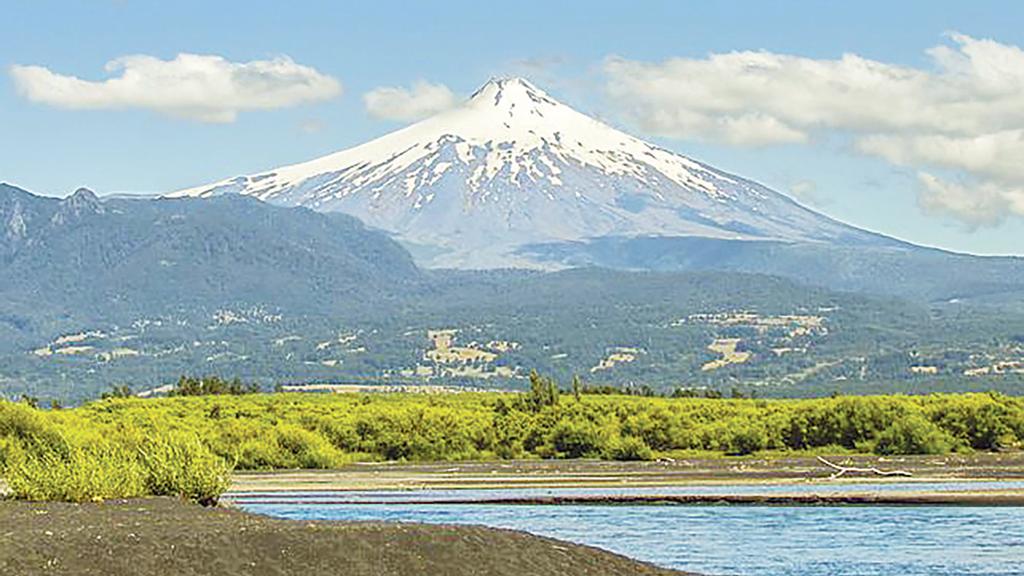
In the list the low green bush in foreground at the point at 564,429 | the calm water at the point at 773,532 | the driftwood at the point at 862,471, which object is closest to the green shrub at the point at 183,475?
the calm water at the point at 773,532

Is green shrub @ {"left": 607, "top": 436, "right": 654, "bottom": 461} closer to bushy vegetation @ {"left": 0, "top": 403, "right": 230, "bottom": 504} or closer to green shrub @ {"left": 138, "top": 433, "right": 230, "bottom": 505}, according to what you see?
bushy vegetation @ {"left": 0, "top": 403, "right": 230, "bottom": 504}

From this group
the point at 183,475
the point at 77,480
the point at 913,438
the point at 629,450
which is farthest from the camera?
the point at 629,450

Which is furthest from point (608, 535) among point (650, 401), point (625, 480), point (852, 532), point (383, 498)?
point (650, 401)

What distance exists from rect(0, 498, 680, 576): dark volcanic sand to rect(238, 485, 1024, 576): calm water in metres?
8.97

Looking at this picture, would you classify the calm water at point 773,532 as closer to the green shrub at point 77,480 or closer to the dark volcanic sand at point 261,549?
the dark volcanic sand at point 261,549

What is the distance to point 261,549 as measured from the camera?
1282 inches

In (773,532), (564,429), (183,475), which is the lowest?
(773,532)

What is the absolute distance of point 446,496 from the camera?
73.7 m

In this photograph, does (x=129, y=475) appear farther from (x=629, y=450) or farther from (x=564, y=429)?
(x=564, y=429)

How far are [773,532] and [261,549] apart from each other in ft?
80.5

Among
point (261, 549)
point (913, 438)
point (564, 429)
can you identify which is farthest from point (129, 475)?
point (564, 429)

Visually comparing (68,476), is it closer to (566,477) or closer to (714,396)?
(566,477)

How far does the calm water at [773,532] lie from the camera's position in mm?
45406

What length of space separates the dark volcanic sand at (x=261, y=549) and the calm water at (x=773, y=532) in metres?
8.97
